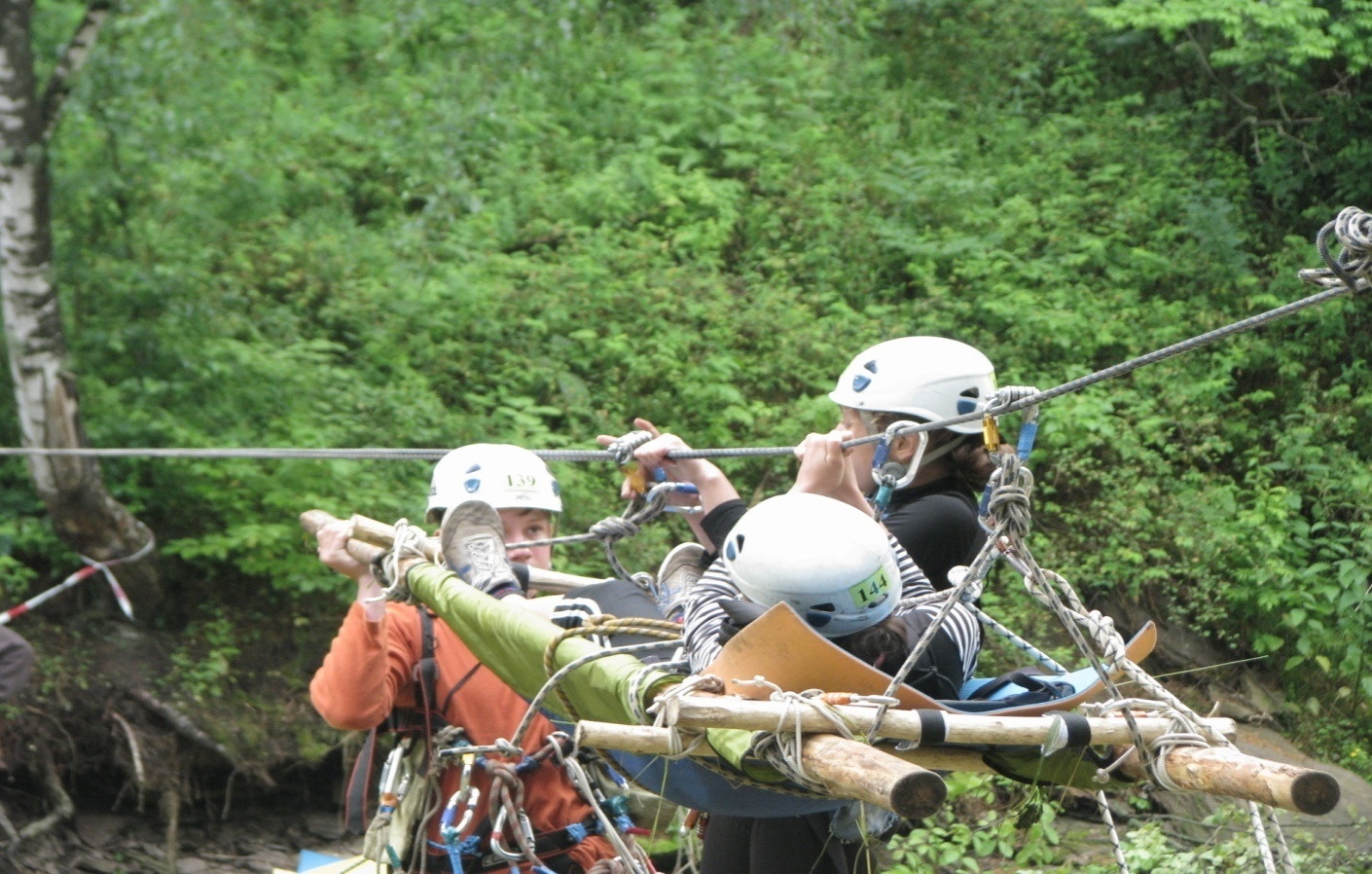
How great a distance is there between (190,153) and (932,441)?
4.69 meters

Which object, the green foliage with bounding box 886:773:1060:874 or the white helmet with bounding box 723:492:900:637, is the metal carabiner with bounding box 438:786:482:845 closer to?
the white helmet with bounding box 723:492:900:637

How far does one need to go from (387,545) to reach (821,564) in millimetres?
1646

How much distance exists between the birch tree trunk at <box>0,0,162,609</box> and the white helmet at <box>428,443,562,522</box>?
111 inches

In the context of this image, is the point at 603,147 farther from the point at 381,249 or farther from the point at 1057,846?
the point at 1057,846

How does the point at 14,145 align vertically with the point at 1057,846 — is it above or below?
above

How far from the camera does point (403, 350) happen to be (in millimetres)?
7609

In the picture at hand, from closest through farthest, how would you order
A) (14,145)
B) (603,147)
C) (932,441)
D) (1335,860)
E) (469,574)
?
(932,441) < (469,574) < (1335,860) < (14,145) < (603,147)

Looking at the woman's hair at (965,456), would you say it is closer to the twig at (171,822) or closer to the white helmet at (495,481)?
the white helmet at (495,481)

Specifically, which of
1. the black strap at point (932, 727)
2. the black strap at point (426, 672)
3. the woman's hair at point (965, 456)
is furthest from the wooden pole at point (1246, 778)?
the black strap at point (426, 672)

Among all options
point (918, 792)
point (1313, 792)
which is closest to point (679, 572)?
point (918, 792)

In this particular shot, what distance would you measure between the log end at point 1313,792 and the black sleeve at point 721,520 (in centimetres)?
175

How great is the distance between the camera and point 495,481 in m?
3.99

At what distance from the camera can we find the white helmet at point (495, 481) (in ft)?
13.0

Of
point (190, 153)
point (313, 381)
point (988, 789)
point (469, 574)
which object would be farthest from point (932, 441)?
point (190, 153)
